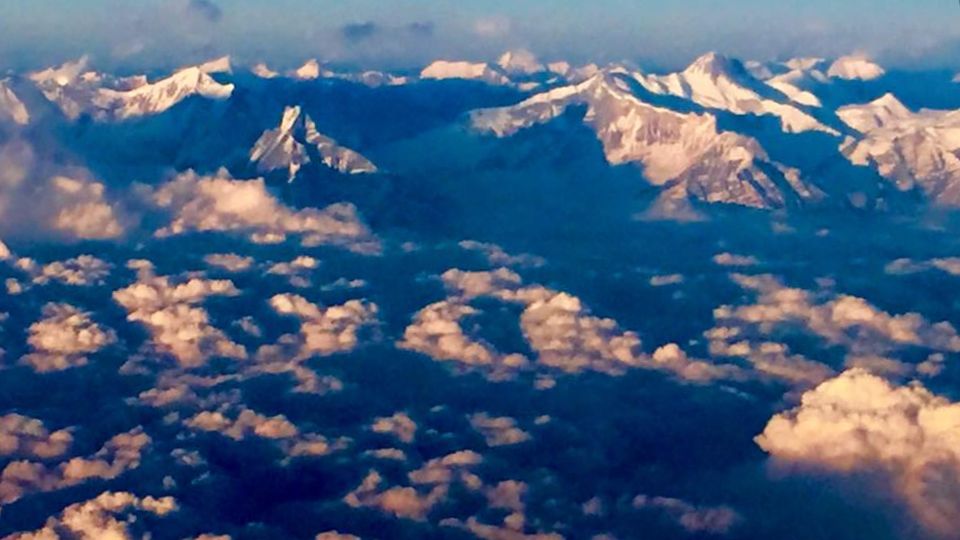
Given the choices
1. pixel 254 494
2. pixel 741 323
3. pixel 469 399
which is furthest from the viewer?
pixel 741 323

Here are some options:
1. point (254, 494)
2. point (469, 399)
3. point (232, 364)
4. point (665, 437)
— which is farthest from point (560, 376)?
point (254, 494)

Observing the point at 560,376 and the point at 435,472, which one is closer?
the point at 435,472

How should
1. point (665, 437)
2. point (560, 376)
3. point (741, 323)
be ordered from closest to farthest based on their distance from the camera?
point (665, 437)
point (560, 376)
point (741, 323)

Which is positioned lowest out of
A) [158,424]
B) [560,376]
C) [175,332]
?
[158,424]

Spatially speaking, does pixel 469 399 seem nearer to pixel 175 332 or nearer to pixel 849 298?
pixel 175 332

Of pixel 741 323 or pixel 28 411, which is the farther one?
pixel 741 323

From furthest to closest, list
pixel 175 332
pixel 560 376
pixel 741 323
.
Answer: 1. pixel 741 323
2. pixel 175 332
3. pixel 560 376

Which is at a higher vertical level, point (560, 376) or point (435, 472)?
point (560, 376)

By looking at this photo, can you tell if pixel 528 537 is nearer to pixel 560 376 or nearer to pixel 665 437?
pixel 665 437

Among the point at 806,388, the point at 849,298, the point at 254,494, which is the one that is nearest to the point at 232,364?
the point at 254,494
